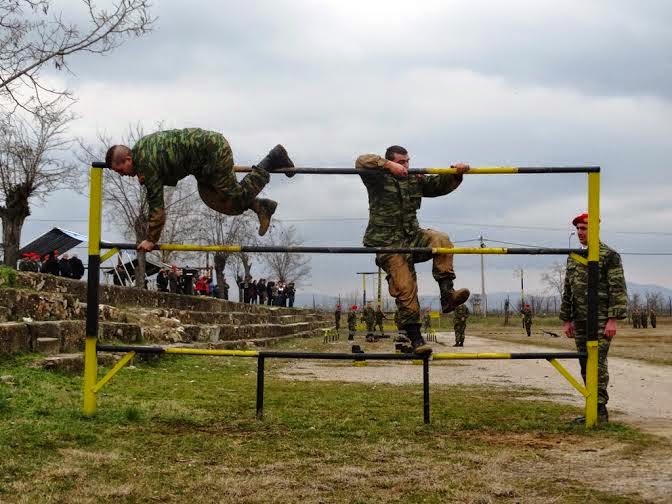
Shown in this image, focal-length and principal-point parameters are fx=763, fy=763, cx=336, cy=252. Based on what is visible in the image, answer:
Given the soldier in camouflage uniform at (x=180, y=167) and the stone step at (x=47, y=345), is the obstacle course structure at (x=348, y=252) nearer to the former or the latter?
the soldier in camouflage uniform at (x=180, y=167)

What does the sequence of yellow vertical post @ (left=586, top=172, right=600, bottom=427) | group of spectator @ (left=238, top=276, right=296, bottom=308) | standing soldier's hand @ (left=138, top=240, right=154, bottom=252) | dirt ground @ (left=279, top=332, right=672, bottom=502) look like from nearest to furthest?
dirt ground @ (left=279, top=332, right=672, bottom=502) → standing soldier's hand @ (left=138, top=240, right=154, bottom=252) → yellow vertical post @ (left=586, top=172, right=600, bottom=427) → group of spectator @ (left=238, top=276, right=296, bottom=308)

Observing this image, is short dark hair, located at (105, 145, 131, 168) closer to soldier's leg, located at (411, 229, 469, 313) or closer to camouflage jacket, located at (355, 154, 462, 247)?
camouflage jacket, located at (355, 154, 462, 247)

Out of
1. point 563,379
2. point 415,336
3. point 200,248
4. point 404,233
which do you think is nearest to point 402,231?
point 404,233

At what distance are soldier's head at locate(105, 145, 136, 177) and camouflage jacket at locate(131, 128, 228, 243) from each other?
0.05 meters

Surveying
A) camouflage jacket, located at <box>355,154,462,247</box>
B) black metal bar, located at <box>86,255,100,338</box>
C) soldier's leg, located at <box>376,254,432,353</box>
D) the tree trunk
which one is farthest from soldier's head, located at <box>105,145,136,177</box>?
the tree trunk

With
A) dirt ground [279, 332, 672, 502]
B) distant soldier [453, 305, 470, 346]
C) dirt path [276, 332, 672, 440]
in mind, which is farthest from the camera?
distant soldier [453, 305, 470, 346]

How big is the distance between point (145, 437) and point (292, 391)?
11.9 ft

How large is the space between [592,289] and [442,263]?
1.12 meters

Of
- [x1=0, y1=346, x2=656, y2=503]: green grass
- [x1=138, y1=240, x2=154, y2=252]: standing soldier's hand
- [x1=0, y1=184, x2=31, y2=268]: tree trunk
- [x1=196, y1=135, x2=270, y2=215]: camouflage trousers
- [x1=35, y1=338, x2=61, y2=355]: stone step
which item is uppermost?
[x1=0, y1=184, x2=31, y2=268]: tree trunk

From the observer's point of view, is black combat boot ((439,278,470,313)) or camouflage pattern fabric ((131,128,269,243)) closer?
camouflage pattern fabric ((131,128,269,243))

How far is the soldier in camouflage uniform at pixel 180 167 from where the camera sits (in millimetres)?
5430

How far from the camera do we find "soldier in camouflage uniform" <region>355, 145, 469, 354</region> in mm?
5707

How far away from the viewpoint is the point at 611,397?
881 cm

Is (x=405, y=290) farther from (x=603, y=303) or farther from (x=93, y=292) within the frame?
(x=93, y=292)
